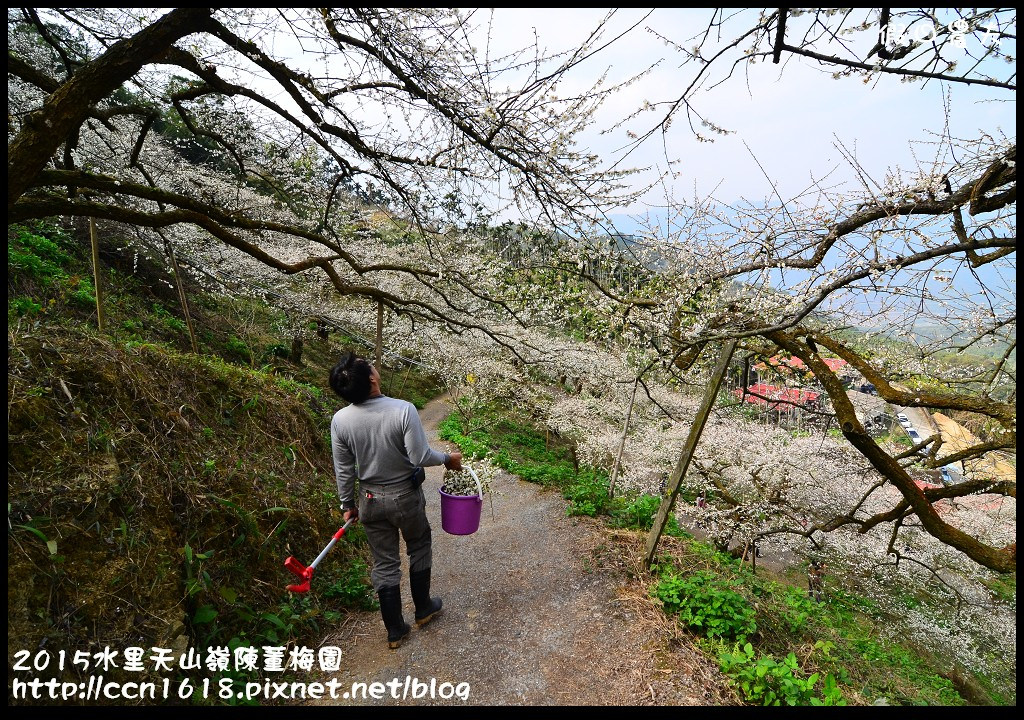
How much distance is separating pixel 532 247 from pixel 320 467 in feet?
10.9

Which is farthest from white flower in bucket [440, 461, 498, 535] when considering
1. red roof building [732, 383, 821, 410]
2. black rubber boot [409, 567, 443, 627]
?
red roof building [732, 383, 821, 410]

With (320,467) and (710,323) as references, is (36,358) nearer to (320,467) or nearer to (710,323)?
(320,467)

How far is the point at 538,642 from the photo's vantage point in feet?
10.3

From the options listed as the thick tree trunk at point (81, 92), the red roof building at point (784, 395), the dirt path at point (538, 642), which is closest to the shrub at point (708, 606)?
the dirt path at point (538, 642)

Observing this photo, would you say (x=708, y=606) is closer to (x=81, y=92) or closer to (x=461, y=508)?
(x=461, y=508)

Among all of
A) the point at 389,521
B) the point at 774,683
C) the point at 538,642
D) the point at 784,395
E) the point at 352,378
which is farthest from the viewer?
the point at 784,395

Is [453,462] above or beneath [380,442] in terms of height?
beneath

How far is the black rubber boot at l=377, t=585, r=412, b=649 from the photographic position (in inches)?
117

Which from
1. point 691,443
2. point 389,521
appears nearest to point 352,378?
point 389,521

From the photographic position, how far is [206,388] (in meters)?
4.07

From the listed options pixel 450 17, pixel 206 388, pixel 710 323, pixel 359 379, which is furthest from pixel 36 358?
pixel 710 323

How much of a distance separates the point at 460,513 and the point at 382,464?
0.72 meters

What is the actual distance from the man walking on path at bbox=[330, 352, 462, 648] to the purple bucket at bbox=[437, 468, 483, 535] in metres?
0.24

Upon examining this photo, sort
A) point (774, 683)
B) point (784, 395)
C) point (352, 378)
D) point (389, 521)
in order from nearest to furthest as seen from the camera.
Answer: point (774, 683) < point (352, 378) < point (389, 521) < point (784, 395)
